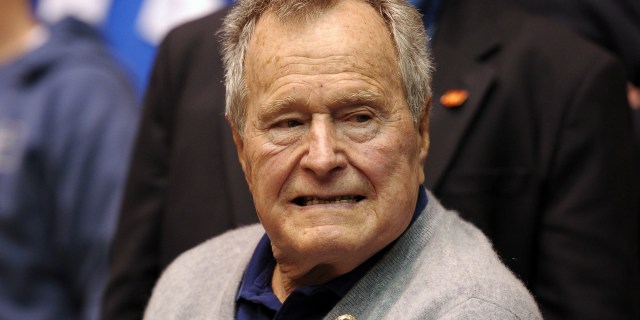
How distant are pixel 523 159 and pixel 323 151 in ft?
3.24

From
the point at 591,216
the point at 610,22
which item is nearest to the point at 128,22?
the point at 610,22

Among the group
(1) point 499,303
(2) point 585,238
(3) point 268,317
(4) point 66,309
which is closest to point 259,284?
(3) point 268,317

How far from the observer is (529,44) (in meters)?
3.29

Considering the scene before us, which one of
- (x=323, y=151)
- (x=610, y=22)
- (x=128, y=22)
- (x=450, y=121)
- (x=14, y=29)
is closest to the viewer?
(x=323, y=151)

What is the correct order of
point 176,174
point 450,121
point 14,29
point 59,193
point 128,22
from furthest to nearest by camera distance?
point 128,22, point 14,29, point 59,193, point 176,174, point 450,121

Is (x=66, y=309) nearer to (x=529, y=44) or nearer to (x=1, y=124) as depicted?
(x=1, y=124)

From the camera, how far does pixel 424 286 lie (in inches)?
93.6

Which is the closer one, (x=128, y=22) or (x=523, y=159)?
(x=523, y=159)

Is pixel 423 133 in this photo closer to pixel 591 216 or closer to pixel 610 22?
pixel 591 216

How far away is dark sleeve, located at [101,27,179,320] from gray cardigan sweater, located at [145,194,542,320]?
2.51 feet

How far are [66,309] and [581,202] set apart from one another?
2.31 m

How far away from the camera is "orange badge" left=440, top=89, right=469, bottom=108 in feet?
10.7

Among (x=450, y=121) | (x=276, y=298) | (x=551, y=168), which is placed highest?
(x=276, y=298)

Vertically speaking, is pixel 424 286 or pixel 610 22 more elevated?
pixel 424 286
